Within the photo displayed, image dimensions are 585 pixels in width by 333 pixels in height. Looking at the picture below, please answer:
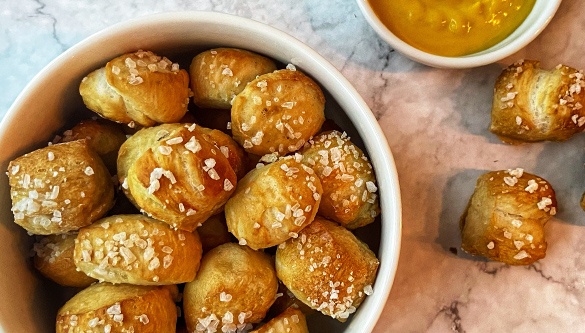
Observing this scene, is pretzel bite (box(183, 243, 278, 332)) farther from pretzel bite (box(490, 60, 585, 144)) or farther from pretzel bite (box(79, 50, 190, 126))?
pretzel bite (box(490, 60, 585, 144))

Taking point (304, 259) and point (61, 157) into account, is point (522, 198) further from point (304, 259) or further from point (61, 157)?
point (61, 157)

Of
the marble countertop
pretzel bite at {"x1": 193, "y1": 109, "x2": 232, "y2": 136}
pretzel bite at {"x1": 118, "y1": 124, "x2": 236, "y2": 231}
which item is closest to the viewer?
pretzel bite at {"x1": 118, "y1": 124, "x2": 236, "y2": 231}

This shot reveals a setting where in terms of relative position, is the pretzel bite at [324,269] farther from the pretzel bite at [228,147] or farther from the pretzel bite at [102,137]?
the pretzel bite at [102,137]

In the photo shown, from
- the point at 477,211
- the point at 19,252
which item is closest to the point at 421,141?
the point at 477,211

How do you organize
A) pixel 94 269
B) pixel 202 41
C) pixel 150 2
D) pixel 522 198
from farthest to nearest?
pixel 150 2 → pixel 522 198 → pixel 202 41 → pixel 94 269

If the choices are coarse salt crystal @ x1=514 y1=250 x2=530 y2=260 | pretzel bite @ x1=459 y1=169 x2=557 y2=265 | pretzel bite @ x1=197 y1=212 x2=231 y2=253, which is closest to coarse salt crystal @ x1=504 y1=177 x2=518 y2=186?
pretzel bite @ x1=459 y1=169 x2=557 y2=265

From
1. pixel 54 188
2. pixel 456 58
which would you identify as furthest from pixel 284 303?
pixel 456 58

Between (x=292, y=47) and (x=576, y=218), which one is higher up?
(x=292, y=47)
